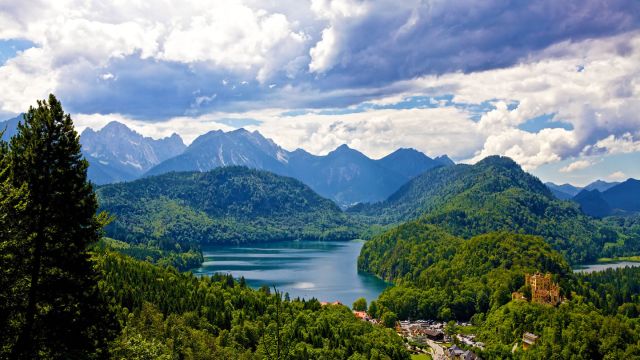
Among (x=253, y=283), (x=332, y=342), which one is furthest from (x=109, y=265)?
(x=253, y=283)

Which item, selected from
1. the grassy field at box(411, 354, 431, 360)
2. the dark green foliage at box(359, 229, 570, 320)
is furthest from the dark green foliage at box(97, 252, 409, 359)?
the dark green foliage at box(359, 229, 570, 320)

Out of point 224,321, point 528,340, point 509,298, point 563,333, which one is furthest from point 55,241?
point 509,298

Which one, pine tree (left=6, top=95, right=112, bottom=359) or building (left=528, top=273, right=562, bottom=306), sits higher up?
pine tree (left=6, top=95, right=112, bottom=359)

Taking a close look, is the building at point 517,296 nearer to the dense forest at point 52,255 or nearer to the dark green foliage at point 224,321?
the dark green foliage at point 224,321

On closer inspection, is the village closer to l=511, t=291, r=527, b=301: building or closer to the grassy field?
l=511, t=291, r=527, b=301: building

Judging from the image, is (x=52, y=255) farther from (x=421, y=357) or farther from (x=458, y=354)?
(x=458, y=354)

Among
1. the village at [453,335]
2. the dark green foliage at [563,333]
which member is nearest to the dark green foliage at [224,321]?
the village at [453,335]

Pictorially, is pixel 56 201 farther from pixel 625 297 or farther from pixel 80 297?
pixel 625 297

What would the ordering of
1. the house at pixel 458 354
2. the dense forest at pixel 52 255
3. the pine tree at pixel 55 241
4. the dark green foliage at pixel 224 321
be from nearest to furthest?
the dense forest at pixel 52 255 < the pine tree at pixel 55 241 < the dark green foliage at pixel 224 321 < the house at pixel 458 354
